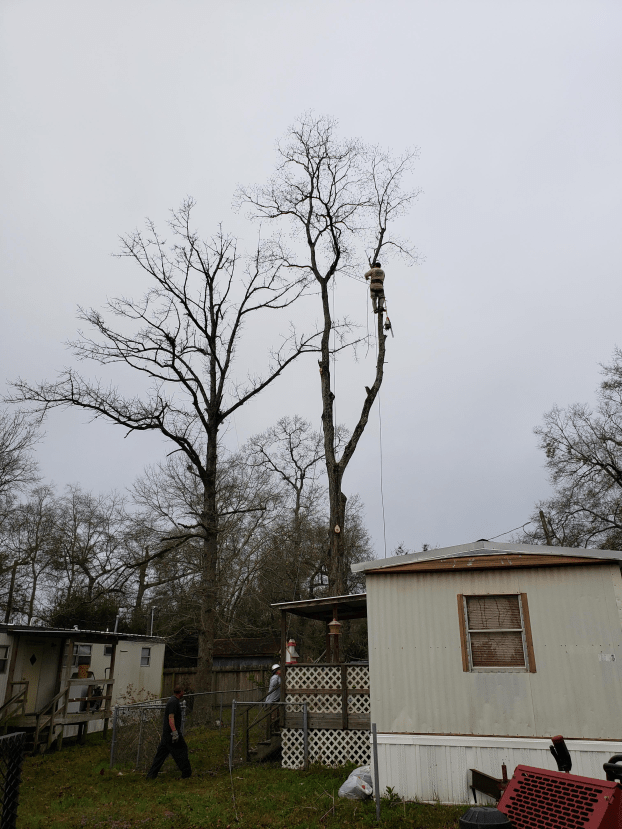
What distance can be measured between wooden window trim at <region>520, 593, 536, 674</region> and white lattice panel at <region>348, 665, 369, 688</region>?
392 cm

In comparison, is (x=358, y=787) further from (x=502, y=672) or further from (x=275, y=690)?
(x=275, y=690)

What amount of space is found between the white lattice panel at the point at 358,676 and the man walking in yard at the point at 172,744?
3.13 meters

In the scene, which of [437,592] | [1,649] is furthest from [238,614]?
[437,592]

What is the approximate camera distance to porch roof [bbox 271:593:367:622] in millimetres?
11352

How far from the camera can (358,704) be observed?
1098 cm

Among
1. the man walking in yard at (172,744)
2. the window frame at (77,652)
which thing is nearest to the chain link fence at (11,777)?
the man walking in yard at (172,744)

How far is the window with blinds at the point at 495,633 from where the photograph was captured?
8.22m

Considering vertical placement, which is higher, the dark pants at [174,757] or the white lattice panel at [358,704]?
the white lattice panel at [358,704]

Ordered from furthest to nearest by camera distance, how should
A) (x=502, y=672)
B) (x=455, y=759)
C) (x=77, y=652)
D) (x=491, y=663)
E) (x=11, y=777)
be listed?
(x=77, y=652)
(x=491, y=663)
(x=502, y=672)
(x=455, y=759)
(x=11, y=777)

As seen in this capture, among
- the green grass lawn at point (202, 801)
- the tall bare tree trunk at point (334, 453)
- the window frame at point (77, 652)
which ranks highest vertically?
the tall bare tree trunk at point (334, 453)

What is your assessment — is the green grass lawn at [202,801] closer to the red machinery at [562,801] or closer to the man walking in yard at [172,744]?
the man walking in yard at [172,744]

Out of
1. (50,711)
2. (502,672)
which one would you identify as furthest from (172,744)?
(50,711)

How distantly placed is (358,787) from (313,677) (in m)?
3.28

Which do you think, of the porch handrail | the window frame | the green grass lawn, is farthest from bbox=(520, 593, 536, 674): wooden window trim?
the window frame
